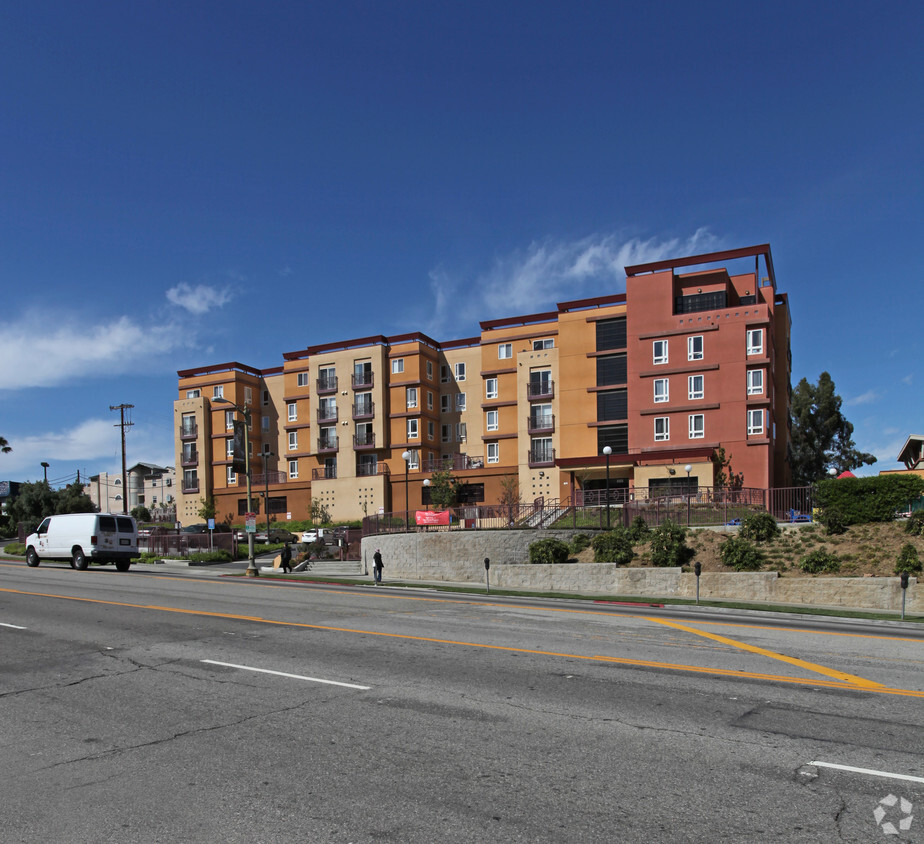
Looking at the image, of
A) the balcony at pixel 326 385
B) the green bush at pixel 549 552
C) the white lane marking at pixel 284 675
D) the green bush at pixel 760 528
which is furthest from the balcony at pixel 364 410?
the white lane marking at pixel 284 675

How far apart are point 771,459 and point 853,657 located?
35244 millimetres

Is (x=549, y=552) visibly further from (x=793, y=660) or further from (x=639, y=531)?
(x=793, y=660)

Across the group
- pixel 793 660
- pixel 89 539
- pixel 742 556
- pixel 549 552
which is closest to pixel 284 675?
pixel 793 660

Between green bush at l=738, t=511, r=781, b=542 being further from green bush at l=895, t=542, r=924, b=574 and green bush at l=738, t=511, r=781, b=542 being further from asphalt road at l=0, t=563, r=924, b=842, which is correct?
asphalt road at l=0, t=563, r=924, b=842

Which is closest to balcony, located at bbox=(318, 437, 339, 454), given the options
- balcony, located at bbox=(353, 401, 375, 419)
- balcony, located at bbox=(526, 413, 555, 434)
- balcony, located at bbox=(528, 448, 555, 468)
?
balcony, located at bbox=(353, 401, 375, 419)

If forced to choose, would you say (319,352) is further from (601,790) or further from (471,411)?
(601,790)

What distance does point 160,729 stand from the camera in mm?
6992

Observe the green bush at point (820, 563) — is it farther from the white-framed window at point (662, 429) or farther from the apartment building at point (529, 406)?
the white-framed window at point (662, 429)

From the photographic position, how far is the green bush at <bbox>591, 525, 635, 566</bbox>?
26.3 m

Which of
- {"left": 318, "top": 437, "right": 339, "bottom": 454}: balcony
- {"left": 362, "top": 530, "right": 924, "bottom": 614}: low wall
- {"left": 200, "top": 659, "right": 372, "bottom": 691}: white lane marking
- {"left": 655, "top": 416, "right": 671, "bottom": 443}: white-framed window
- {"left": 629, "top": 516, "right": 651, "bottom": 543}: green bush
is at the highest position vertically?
{"left": 655, "top": 416, "right": 671, "bottom": 443}: white-framed window

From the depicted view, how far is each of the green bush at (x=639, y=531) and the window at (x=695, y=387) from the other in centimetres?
1853

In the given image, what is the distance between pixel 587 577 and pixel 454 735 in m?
19.9

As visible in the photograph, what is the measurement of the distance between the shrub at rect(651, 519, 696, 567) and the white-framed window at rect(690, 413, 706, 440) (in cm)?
1985

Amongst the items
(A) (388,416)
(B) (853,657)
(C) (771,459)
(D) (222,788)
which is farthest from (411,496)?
(D) (222,788)
